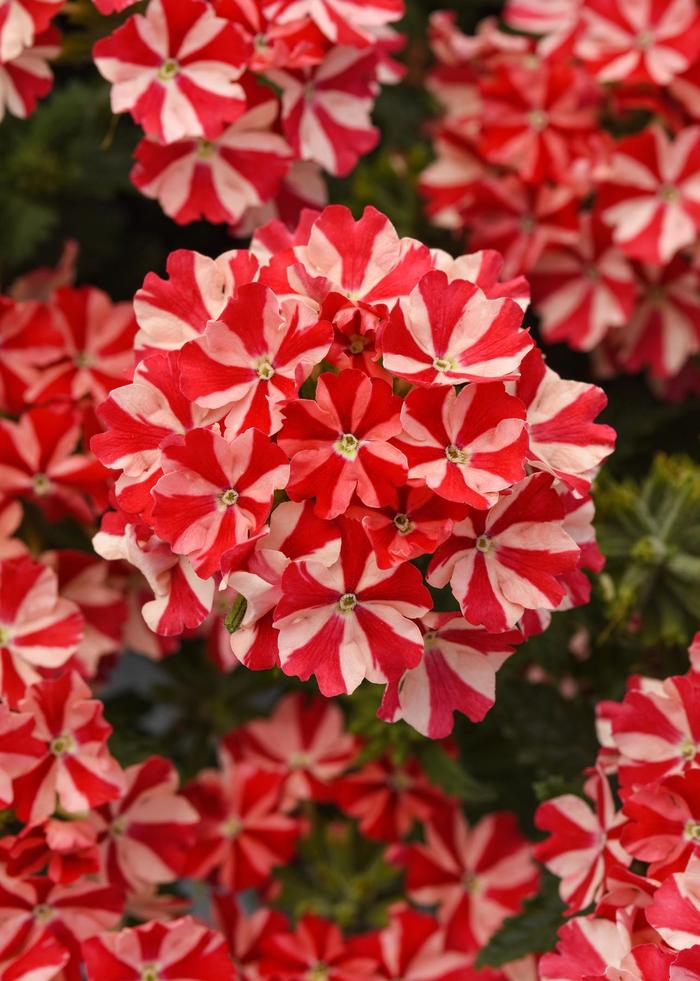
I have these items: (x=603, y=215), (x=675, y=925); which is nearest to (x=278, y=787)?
(x=675, y=925)

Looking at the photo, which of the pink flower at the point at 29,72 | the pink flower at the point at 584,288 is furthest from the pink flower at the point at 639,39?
the pink flower at the point at 29,72

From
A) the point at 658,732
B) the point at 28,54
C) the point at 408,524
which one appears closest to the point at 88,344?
the point at 28,54

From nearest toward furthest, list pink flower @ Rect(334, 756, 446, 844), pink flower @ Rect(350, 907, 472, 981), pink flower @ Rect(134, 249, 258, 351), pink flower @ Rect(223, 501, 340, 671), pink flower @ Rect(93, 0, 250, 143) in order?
pink flower @ Rect(223, 501, 340, 671)
pink flower @ Rect(134, 249, 258, 351)
pink flower @ Rect(93, 0, 250, 143)
pink flower @ Rect(350, 907, 472, 981)
pink flower @ Rect(334, 756, 446, 844)

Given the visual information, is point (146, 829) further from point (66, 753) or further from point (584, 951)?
point (584, 951)

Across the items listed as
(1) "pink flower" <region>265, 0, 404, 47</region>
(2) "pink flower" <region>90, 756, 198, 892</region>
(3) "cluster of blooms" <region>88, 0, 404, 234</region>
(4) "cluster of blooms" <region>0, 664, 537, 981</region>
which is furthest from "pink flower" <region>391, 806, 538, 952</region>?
(1) "pink flower" <region>265, 0, 404, 47</region>

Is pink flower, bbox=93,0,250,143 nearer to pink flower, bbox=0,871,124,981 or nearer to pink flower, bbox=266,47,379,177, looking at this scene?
pink flower, bbox=266,47,379,177

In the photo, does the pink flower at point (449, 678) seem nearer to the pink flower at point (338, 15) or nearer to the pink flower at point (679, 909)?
the pink flower at point (679, 909)
